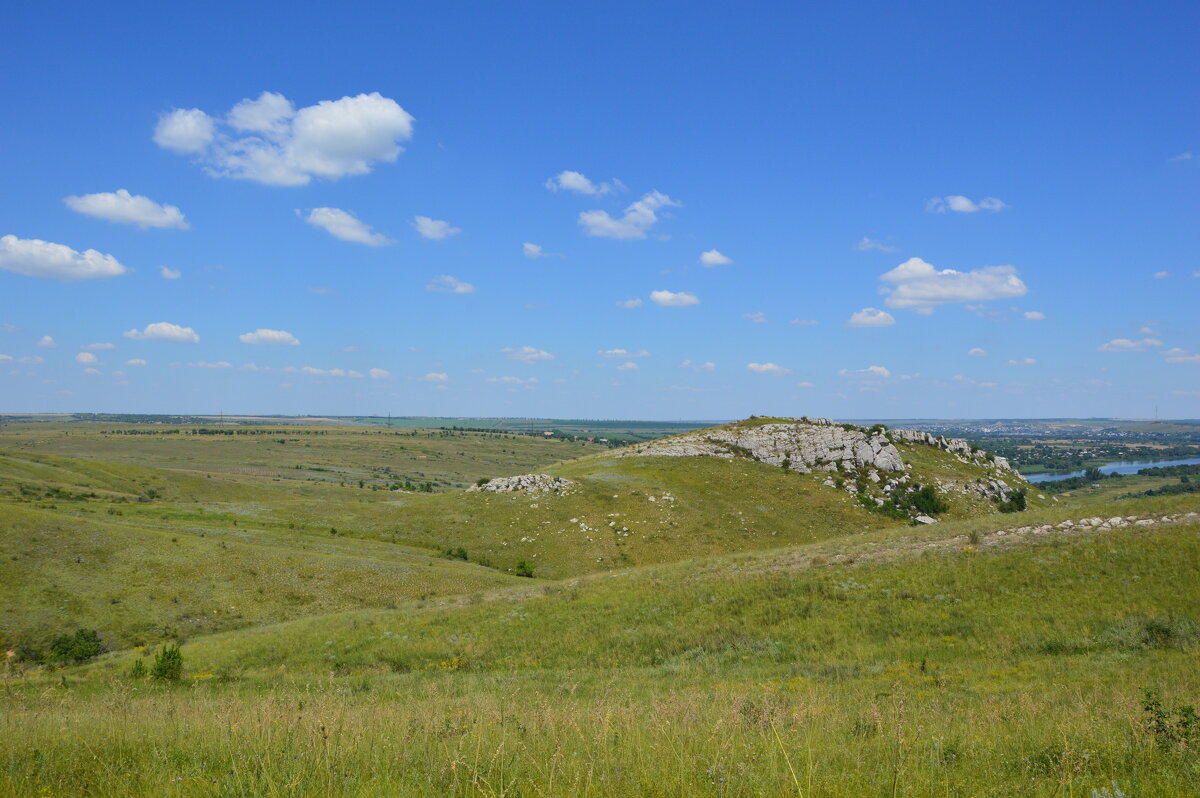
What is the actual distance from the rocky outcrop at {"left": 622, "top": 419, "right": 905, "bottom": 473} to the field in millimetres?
19927

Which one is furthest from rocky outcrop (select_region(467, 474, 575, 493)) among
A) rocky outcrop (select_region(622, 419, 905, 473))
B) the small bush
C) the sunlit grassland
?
the small bush

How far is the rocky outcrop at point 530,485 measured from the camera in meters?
66.5

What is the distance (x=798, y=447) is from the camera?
80125 mm

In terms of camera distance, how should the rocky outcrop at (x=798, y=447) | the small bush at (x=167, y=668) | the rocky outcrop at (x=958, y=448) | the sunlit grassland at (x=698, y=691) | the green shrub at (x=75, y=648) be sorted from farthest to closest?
the rocky outcrop at (x=958, y=448)
the rocky outcrop at (x=798, y=447)
the green shrub at (x=75, y=648)
the small bush at (x=167, y=668)
the sunlit grassland at (x=698, y=691)

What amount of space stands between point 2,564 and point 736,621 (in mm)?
38296

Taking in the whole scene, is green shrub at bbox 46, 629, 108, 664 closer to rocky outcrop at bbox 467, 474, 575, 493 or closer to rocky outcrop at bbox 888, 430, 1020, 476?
rocky outcrop at bbox 467, 474, 575, 493

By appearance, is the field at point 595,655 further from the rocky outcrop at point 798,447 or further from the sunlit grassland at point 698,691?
the rocky outcrop at point 798,447

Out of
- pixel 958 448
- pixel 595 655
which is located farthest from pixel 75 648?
pixel 958 448

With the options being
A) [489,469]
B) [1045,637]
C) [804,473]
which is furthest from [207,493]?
[489,469]

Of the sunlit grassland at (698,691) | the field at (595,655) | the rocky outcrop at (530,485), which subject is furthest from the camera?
the rocky outcrop at (530,485)

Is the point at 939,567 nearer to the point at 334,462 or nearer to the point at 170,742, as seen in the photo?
the point at 170,742

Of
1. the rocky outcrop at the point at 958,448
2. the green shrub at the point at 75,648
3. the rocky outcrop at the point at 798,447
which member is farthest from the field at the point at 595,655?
the rocky outcrop at the point at 958,448

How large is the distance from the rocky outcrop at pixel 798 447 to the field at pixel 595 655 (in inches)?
785

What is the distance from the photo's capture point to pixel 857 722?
8375 mm
